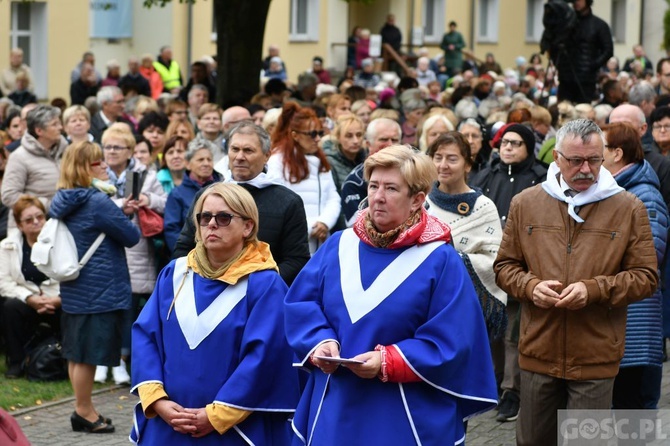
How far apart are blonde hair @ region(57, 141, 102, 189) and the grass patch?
1.69m

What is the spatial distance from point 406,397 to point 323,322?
0.44 meters

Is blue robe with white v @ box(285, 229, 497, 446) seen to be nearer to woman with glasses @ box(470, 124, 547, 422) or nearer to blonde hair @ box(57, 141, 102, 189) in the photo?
woman with glasses @ box(470, 124, 547, 422)

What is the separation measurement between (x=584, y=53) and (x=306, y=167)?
29.6ft

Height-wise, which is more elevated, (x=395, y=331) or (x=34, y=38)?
(x=34, y=38)

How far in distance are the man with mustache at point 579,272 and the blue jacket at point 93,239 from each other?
309cm

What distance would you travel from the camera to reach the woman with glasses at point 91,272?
8500mm

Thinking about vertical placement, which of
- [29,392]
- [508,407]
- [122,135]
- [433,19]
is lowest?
[29,392]

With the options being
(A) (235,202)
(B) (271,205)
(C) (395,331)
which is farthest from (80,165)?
(C) (395,331)

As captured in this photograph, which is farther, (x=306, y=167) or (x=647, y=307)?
(x=306, y=167)

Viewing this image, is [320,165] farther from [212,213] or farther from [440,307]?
[440,307]

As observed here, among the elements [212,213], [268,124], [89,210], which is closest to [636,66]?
[268,124]

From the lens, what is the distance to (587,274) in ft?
20.9

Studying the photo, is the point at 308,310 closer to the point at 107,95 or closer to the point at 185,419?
the point at 185,419

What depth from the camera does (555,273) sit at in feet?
21.1
